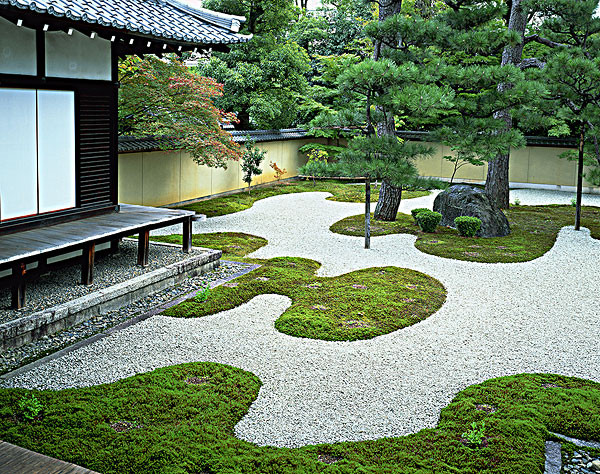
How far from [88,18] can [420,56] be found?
7419mm

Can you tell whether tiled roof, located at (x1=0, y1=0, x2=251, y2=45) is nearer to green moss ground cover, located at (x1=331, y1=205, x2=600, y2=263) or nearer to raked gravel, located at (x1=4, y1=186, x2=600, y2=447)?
raked gravel, located at (x1=4, y1=186, x2=600, y2=447)

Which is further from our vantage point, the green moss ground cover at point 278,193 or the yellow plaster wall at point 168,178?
the green moss ground cover at point 278,193

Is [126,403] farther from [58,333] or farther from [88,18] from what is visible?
[88,18]

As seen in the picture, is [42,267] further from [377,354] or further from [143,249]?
[377,354]

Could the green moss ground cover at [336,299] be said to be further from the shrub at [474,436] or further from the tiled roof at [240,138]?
the tiled roof at [240,138]

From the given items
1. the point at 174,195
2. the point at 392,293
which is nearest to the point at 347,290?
the point at 392,293

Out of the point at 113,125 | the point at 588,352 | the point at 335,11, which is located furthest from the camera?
the point at 335,11

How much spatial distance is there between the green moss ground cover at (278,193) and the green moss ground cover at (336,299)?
5605mm

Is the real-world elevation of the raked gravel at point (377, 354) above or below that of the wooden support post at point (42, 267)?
below

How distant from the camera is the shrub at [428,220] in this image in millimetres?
13148

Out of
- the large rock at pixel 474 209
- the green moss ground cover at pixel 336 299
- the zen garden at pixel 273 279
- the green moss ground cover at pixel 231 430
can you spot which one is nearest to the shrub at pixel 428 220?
the zen garden at pixel 273 279

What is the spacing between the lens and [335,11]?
27.7 metres

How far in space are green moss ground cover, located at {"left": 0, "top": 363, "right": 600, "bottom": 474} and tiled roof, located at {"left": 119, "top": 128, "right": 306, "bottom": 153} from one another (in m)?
8.76

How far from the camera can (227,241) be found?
38.6 feet
